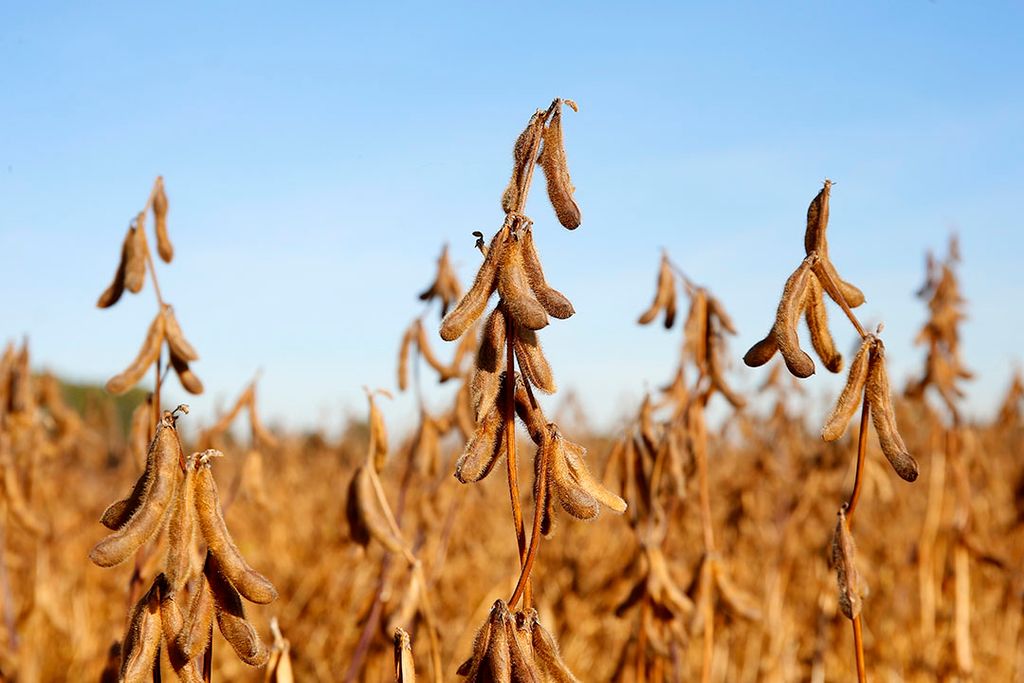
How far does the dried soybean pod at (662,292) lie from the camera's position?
2.70 m

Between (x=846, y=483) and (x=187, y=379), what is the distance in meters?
2.66

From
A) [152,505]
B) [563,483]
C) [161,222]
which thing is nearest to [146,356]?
[161,222]

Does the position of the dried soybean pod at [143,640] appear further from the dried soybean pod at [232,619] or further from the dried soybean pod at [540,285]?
the dried soybean pod at [540,285]

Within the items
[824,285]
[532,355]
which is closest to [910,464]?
[824,285]

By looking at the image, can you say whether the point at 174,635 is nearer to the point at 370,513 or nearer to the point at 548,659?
the point at 548,659

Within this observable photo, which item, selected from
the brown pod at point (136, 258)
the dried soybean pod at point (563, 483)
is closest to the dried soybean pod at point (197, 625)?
the dried soybean pod at point (563, 483)

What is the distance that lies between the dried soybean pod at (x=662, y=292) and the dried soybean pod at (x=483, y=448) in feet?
5.03

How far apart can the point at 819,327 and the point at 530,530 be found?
5.00 feet

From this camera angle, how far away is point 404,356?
3076 mm

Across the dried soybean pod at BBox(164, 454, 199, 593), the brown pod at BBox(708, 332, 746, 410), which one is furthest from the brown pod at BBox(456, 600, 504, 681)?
the brown pod at BBox(708, 332, 746, 410)

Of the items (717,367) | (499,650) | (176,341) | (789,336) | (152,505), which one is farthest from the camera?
(717,367)

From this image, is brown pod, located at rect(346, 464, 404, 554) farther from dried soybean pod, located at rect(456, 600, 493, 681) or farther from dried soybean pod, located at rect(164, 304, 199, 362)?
dried soybean pod, located at rect(456, 600, 493, 681)

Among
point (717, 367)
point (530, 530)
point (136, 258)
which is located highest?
point (136, 258)

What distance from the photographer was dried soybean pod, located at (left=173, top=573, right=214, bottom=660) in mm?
1208
